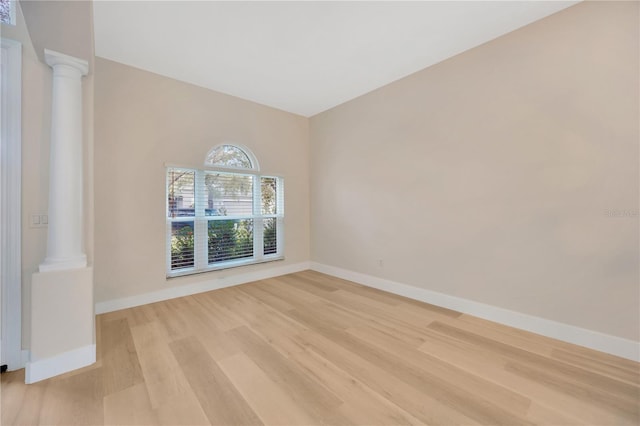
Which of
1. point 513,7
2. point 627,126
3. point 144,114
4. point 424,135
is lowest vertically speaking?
point 627,126

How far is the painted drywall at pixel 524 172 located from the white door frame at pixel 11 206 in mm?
3706

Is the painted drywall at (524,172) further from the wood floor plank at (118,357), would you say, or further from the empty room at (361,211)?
the wood floor plank at (118,357)

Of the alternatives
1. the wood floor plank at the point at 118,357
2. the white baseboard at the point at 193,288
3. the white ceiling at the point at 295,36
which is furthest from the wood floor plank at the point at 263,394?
the white ceiling at the point at 295,36

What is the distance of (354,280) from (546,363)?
8.13ft

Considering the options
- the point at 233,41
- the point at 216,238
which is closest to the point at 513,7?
the point at 233,41

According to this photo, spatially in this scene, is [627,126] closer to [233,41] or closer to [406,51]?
[406,51]

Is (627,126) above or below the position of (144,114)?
below

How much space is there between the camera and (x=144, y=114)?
3174 millimetres

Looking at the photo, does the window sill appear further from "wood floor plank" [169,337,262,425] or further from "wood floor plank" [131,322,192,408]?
"wood floor plank" [169,337,262,425]

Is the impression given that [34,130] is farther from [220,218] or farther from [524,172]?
[524,172]

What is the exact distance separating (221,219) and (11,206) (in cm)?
216

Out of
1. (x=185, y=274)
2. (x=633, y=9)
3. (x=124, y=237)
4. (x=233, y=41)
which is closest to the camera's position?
(x=633, y=9)

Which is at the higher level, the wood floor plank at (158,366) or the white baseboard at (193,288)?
the white baseboard at (193,288)

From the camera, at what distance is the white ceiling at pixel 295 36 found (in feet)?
7.36
